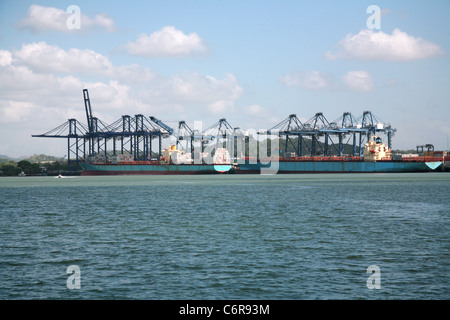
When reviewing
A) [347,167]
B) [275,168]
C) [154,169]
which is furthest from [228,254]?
[154,169]

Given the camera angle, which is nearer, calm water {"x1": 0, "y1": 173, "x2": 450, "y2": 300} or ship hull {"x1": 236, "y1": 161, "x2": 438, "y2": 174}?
calm water {"x1": 0, "y1": 173, "x2": 450, "y2": 300}

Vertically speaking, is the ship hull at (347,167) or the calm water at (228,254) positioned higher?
the ship hull at (347,167)

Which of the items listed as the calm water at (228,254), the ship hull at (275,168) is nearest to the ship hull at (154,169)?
the ship hull at (275,168)

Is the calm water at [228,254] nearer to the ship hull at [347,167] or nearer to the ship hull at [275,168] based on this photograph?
the ship hull at [347,167]

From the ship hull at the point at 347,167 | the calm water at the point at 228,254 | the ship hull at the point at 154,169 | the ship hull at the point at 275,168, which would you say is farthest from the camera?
the ship hull at the point at 154,169

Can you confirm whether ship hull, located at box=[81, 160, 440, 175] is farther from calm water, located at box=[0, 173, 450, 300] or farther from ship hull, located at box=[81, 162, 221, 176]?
calm water, located at box=[0, 173, 450, 300]

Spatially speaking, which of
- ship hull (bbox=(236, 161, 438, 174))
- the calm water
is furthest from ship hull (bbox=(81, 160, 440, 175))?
the calm water

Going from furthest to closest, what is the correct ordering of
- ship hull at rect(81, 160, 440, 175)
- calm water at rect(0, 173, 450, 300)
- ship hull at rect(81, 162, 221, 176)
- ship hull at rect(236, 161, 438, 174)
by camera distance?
ship hull at rect(81, 162, 221, 176)
ship hull at rect(81, 160, 440, 175)
ship hull at rect(236, 161, 438, 174)
calm water at rect(0, 173, 450, 300)

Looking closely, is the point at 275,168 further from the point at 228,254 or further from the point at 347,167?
the point at 228,254

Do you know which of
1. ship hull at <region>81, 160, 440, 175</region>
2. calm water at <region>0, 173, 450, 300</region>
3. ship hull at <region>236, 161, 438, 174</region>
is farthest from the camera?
ship hull at <region>81, 160, 440, 175</region>

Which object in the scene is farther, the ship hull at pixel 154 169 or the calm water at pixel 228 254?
the ship hull at pixel 154 169

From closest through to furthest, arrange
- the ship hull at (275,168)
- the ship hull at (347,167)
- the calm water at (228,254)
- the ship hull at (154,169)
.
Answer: the calm water at (228,254) < the ship hull at (347,167) < the ship hull at (275,168) < the ship hull at (154,169)
